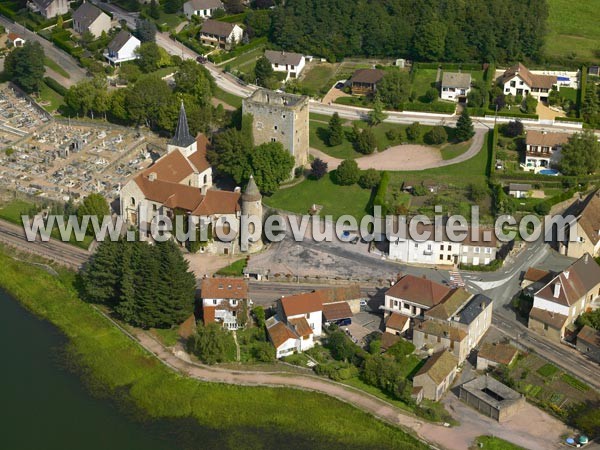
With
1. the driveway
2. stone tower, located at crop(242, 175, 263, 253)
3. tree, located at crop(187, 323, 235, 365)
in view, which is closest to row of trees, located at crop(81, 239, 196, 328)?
tree, located at crop(187, 323, 235, 365)

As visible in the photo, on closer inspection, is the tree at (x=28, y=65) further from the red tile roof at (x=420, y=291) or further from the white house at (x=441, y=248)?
the red tile roof at (x=420, y=291)

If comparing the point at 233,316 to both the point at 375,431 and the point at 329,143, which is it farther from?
the point at 329,143

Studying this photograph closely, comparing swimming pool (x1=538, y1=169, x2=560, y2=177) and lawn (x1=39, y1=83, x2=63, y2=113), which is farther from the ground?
lawn (x1=39, y1=83, x2=63, y2=113)

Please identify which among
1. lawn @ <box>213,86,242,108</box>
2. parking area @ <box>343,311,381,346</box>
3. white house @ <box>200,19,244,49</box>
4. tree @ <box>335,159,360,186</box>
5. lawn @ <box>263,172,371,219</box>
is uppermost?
white house @ <box>200,19,244,49</box>

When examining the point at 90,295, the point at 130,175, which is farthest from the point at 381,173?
the point at 90,295

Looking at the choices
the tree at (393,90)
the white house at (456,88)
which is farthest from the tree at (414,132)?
the white house at (456,88)

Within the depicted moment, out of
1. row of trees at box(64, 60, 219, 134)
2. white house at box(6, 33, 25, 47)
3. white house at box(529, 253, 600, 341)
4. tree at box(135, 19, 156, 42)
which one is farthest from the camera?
white house at box(6, 33, 25, 47)

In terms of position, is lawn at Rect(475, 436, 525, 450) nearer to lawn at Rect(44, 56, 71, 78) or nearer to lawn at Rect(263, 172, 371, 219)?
lawn at Rect(263, 172, 371, 219)

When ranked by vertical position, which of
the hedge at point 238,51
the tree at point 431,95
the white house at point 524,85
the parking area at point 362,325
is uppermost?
the hedge at point 238,51
